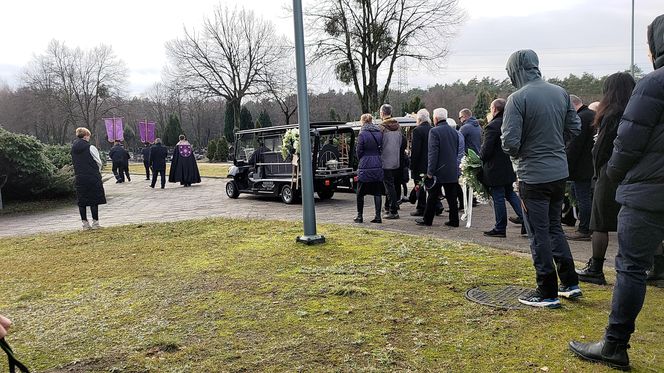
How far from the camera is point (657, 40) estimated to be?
2.97 metres

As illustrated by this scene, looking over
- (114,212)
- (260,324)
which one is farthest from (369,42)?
(260,324)

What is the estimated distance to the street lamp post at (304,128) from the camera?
666 cm

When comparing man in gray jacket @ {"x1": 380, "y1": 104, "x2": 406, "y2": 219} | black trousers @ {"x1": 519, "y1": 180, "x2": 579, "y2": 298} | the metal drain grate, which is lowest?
the metal drain grate

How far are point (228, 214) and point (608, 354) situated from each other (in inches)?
372

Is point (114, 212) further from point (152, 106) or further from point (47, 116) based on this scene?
point (152, 106)

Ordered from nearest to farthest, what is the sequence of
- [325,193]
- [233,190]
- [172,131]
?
[325,193] < [233,190] < [172,131]

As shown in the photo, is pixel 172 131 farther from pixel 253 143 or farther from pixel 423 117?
pixel 423 117

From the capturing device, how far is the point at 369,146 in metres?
8.83

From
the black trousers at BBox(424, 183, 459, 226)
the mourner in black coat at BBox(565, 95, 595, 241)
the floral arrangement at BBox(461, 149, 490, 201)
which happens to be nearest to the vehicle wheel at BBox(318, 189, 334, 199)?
the black trousers at BBox(424, 183, 459, 226)

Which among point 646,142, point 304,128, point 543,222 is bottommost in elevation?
point 543,222

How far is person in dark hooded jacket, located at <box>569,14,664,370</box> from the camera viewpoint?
9.30ft

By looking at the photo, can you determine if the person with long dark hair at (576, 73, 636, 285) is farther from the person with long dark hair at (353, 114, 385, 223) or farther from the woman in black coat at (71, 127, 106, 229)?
the woman in black coat at (71, 127, 106, 229)

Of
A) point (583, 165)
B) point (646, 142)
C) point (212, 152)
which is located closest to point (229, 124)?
point (212, 152)

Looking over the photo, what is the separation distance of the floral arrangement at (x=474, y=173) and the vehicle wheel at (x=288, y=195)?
5.95m
